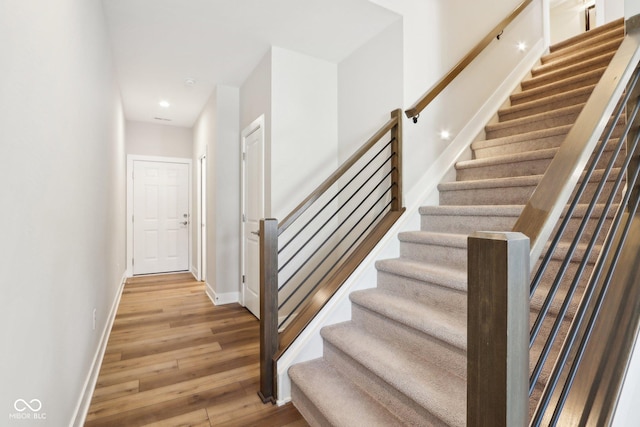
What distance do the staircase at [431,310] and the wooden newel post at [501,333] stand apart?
66cm

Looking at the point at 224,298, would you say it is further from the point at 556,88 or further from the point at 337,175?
the point at 556,88

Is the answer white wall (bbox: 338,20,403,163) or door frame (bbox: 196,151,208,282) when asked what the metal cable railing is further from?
door frame (bbox: 196,151,208,282)

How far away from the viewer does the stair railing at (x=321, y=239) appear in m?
1.84

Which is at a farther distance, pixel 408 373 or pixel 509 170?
pixel 509 170

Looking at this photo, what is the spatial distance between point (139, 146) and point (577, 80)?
5883mm

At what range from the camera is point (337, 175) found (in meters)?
2.11

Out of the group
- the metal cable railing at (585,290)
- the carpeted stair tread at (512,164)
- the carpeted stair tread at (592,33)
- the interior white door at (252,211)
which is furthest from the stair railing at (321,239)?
the carpeted stair tread at (592,33)

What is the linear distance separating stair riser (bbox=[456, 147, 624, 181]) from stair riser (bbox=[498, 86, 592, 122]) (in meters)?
0.78

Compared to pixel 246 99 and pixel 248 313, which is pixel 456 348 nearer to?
pixel 248 313

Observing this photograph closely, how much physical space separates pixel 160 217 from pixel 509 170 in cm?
528

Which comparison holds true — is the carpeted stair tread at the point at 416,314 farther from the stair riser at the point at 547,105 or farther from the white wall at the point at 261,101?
the stair riser at the point at 547,105

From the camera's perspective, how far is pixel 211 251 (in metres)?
4.04

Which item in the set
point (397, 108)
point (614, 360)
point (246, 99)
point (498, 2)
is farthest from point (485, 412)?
point (498, 2)

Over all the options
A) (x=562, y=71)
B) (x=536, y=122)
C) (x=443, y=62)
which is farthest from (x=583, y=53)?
(x=443, y=62)
